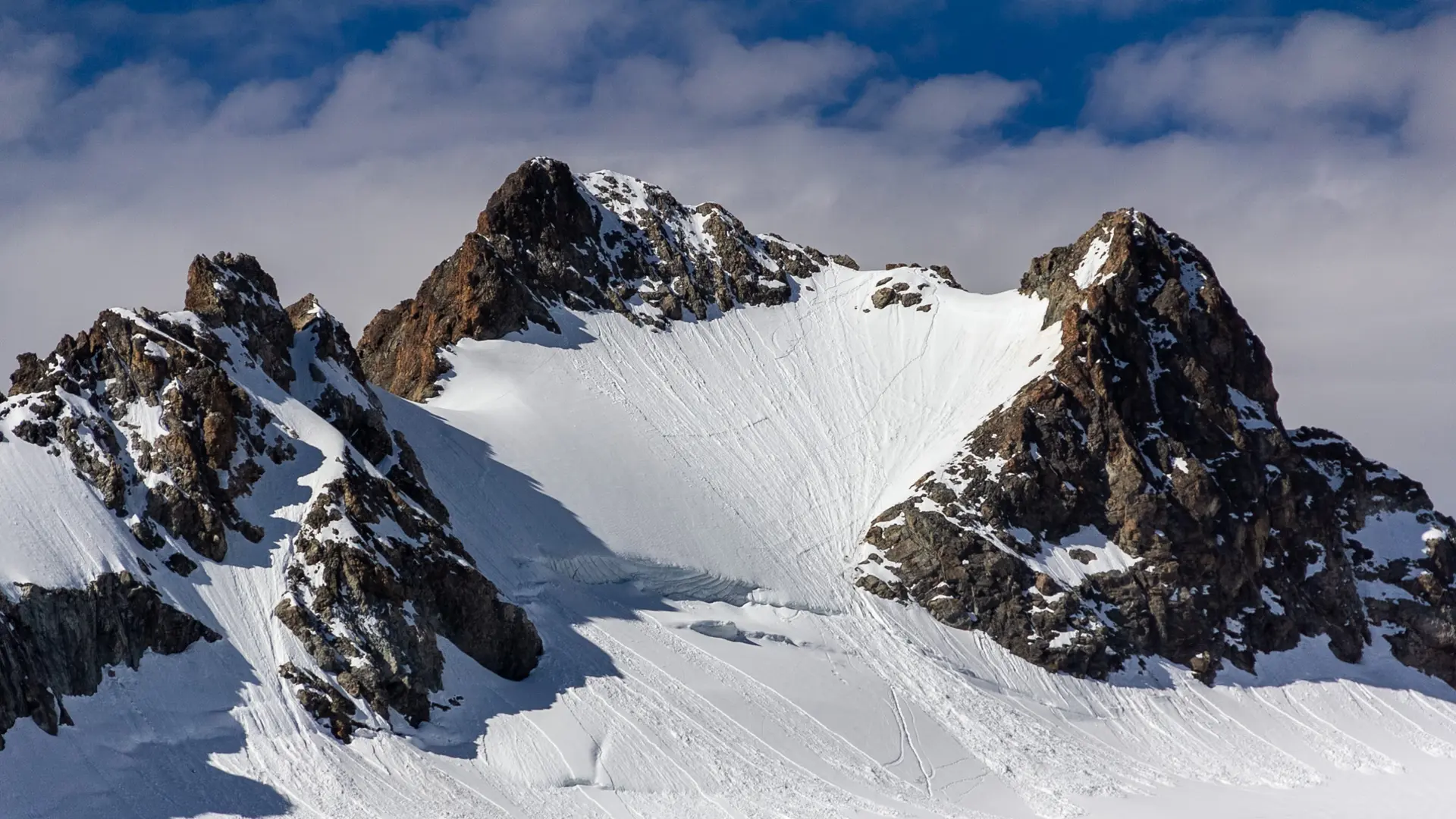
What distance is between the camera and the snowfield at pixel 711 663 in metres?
59.5

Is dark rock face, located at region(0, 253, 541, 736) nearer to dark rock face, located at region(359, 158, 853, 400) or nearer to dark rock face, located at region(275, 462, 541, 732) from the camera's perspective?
dark rock face, located at region(275, 462, 541, 732)

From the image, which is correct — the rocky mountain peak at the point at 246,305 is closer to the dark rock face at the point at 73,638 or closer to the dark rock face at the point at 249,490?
the dark rock face at the point at 249,490

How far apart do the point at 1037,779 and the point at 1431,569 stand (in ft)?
135

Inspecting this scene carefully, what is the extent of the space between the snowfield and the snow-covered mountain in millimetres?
236

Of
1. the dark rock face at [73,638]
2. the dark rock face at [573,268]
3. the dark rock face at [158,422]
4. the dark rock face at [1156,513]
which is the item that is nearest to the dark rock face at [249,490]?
the dark rock face at [158,422]

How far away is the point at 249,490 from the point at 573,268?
38.8 metres

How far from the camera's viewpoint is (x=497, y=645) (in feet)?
228

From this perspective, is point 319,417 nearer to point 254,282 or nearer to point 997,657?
point 254,282

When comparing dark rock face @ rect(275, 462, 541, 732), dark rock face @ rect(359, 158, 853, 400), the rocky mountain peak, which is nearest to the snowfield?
dark rock face @ rect(275, 462, 541, 732)

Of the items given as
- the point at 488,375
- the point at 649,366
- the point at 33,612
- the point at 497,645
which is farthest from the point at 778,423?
the point at 33,612

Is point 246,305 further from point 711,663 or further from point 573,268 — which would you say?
point 573,268

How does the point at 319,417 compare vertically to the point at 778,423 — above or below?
below

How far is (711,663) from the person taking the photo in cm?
7456

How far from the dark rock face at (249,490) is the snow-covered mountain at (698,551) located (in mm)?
164
